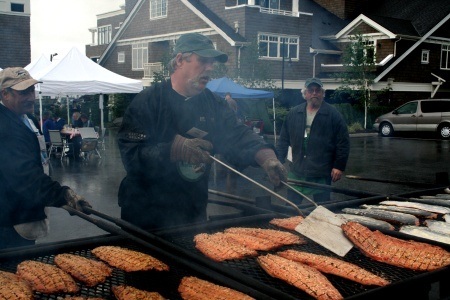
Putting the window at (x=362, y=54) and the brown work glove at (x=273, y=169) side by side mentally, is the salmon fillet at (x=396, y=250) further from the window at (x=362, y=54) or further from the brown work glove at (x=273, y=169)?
the window at (x=362, y=54)

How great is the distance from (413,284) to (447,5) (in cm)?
3633

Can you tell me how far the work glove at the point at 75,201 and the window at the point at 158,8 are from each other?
19.0m

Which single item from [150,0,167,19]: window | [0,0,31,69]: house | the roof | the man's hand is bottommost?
the man's hand

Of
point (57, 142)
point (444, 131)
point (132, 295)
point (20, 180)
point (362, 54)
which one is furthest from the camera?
point (362, 54)

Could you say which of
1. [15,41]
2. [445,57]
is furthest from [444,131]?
[15,41]

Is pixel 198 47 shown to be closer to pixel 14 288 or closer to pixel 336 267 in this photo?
pixel 336 267

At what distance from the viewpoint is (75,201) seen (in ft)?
9.82

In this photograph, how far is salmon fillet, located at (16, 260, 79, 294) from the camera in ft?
6.62

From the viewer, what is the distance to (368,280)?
2115mm

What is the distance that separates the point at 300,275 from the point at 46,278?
3.51ft

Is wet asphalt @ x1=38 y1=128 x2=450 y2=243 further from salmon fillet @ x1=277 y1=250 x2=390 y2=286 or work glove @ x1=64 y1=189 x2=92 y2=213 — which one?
work glove @ x1=64 y1=189 x2=92 y2=213

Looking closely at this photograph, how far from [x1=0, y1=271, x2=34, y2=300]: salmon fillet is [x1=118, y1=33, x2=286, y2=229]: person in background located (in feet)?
3.61

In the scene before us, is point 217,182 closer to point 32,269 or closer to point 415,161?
point 415,161

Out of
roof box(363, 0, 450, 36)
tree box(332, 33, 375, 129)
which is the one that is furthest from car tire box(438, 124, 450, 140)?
roof box(363, 0, 450, 36)
